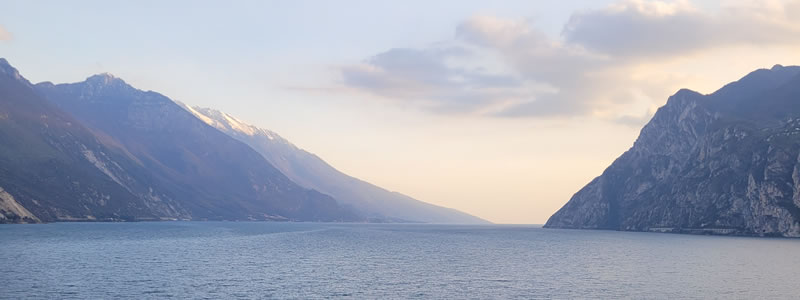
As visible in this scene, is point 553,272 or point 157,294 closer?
point 157,294

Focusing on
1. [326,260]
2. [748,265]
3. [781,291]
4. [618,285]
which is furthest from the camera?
[326,260]

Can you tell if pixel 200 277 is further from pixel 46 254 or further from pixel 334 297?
pixel 46 254

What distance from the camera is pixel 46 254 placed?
5669 inches

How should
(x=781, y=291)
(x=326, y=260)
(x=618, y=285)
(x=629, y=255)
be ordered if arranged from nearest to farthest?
(x=781, y=291) → (x=618, y=285) → (x=326, y=260) → (x=629, y=255)

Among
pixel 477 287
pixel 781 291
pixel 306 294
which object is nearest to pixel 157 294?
pixel 306 294

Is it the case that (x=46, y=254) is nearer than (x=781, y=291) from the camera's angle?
No

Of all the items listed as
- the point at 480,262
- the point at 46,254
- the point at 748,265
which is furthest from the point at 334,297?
the point at 748,265

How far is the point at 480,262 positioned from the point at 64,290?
311 ft

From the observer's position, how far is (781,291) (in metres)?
98.8

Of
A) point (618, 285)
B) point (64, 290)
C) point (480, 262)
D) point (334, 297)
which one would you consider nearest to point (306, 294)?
point (334, 297)

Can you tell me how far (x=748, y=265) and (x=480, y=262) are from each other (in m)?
63.1

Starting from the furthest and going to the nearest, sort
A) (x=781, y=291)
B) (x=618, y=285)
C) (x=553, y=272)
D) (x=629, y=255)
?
1. (x=629, y=255)
2. (x=553, y=272)
3. (x=618, y=285)
4. (x=781, y=291)

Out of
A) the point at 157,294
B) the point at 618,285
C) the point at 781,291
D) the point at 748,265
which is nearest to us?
the point at 157,294

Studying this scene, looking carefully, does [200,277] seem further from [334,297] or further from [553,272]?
[553,272]
